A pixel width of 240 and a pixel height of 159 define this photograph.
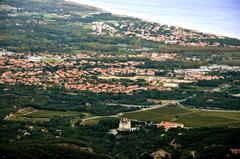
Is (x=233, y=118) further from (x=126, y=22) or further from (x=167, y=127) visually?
(x=126, y=22)

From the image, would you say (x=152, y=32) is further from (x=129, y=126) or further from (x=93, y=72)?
(x=129, y=126)

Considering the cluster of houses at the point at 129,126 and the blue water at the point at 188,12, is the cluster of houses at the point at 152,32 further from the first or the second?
the cluster of houses at the point at 129,126

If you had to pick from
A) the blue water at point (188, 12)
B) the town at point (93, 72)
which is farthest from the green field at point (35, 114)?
the blue water at point (188, 12)

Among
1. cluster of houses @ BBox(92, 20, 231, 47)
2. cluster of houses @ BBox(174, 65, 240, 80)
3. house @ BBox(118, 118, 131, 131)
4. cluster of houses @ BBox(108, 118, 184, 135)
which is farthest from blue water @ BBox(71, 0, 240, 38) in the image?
house @ BBox(118, 118, 131, 131)

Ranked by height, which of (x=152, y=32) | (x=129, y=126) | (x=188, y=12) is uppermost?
(x=188, y=12)

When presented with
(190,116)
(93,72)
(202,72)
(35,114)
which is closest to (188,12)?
(202,72)

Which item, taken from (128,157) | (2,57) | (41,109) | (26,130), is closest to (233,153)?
(128,157)
